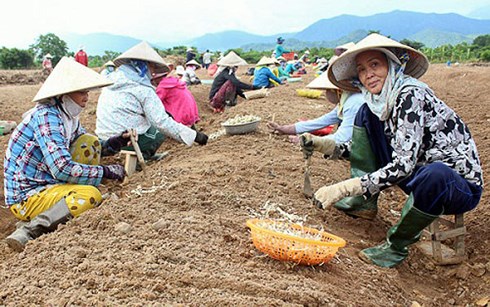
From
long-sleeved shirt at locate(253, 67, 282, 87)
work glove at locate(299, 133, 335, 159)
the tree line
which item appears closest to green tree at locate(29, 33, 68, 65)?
the tree line

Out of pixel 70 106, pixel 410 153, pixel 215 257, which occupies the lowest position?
pixel 215 257

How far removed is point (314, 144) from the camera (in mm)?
3270

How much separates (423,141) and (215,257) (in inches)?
53.0

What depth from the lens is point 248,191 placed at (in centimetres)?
328

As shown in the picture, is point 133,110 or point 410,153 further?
point 133,110

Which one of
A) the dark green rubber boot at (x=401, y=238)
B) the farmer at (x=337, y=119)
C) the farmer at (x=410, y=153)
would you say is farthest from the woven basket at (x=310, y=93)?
the dark green rubber boot at (x=401, y=238)

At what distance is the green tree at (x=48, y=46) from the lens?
24281mm

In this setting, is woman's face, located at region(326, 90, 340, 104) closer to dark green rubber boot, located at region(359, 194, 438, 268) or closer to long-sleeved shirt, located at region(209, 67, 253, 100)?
dark green rubber boot, located at region(359, 194, 438, 268)

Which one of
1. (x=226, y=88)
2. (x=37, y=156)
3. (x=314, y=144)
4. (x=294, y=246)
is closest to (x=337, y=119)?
(x=314, y=144)

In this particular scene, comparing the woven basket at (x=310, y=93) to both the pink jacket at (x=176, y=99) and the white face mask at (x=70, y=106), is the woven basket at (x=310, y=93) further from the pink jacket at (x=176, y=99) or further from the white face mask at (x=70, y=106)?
the white face mask at (x=70, y=106)

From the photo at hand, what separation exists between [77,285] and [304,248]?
3.17ft

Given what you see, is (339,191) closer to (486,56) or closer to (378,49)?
(378,49)

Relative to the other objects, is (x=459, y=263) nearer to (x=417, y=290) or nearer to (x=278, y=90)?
(x=417, y=290)

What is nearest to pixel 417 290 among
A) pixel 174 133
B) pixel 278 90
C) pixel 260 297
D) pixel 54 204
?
pixel 260 297
